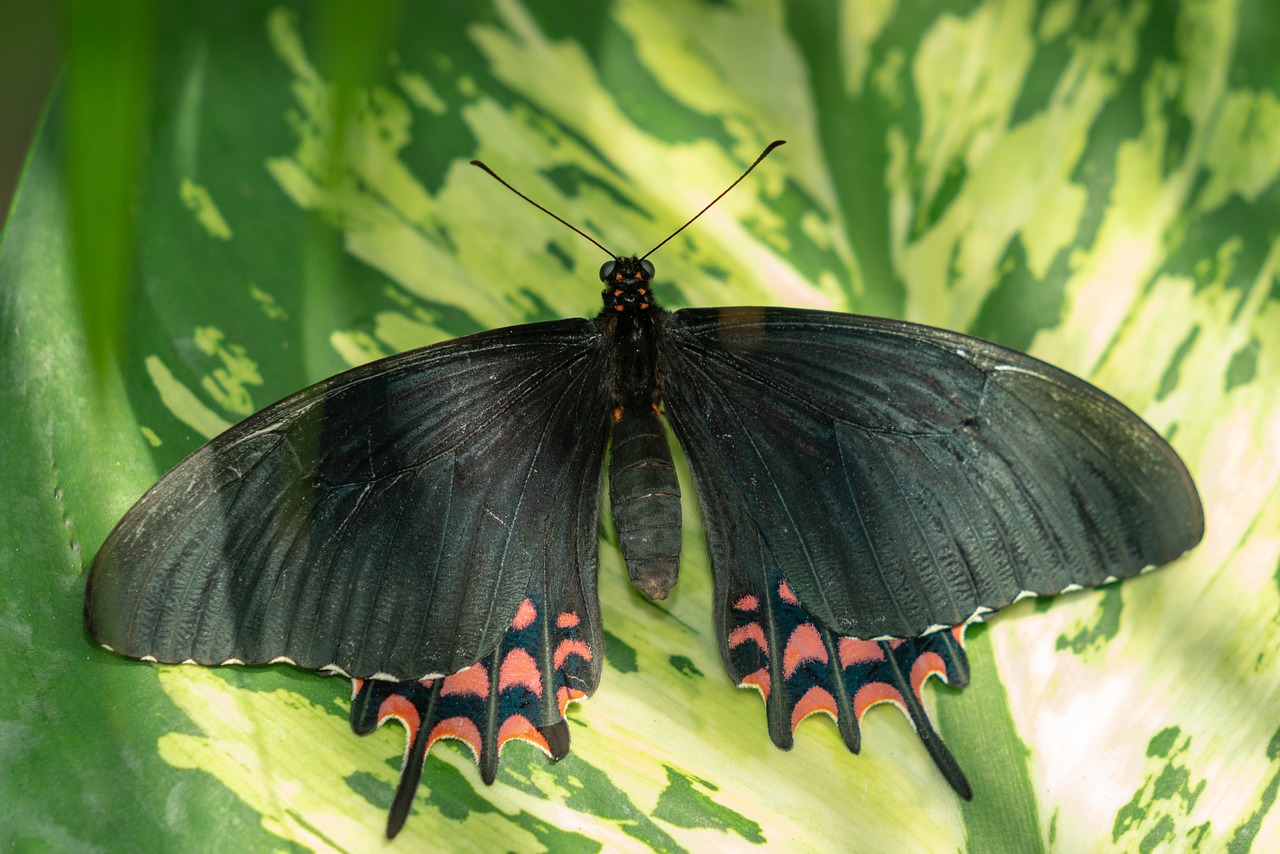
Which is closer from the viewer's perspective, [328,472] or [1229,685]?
[328,472]

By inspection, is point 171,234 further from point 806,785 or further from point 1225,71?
point 1225,71

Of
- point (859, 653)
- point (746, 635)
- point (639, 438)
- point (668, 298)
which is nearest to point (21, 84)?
point (668, 298)

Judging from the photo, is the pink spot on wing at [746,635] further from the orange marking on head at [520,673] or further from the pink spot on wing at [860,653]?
the orange marking on head at [520,673]

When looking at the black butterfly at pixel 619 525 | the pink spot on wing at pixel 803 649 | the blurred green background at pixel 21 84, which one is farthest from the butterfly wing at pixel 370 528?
the blurred green background at pixel 21 84

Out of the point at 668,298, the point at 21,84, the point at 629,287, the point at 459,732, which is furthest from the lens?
the point at 21,84

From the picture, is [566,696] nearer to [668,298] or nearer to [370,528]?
[370,528]

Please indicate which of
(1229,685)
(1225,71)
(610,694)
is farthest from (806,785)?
(1225,71)
